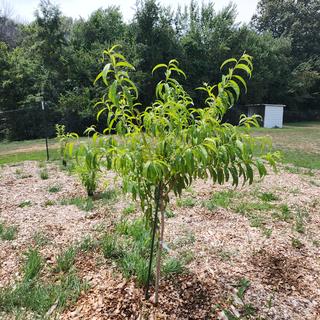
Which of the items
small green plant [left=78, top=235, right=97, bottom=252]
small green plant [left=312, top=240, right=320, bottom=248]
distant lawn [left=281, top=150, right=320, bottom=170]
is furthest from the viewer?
distant lawn [left=281, top=150, right=320, bottom=170]

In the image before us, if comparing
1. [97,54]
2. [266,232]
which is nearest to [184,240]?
[266,232]

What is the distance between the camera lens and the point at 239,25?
69.1ft

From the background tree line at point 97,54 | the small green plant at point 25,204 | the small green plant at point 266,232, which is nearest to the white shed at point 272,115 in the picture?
the background tree line at point 97,54

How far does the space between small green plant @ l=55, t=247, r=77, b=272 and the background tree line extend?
38.9 feet

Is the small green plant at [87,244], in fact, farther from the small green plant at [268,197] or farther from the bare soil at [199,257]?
the small green plant at [268,197]

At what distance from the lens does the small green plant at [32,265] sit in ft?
6.32

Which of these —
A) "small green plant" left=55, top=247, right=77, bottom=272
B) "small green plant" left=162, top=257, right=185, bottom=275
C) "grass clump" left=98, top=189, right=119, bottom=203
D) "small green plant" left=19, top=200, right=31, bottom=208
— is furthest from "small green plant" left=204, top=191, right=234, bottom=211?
"small green plant" left=19, top=200, right=31, bottom=208

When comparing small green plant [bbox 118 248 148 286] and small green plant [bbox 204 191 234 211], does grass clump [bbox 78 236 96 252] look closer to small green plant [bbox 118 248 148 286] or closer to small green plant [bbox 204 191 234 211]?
small green plant [bbox 118 248 148 286]

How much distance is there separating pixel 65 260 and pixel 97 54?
15.7 meters

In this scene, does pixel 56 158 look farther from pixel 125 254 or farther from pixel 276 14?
pixel 276 14

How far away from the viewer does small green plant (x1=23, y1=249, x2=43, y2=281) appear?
75.9 inches

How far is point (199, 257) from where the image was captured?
7.26 ft

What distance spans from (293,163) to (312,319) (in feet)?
17.6

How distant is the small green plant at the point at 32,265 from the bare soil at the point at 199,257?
0.26 feet
